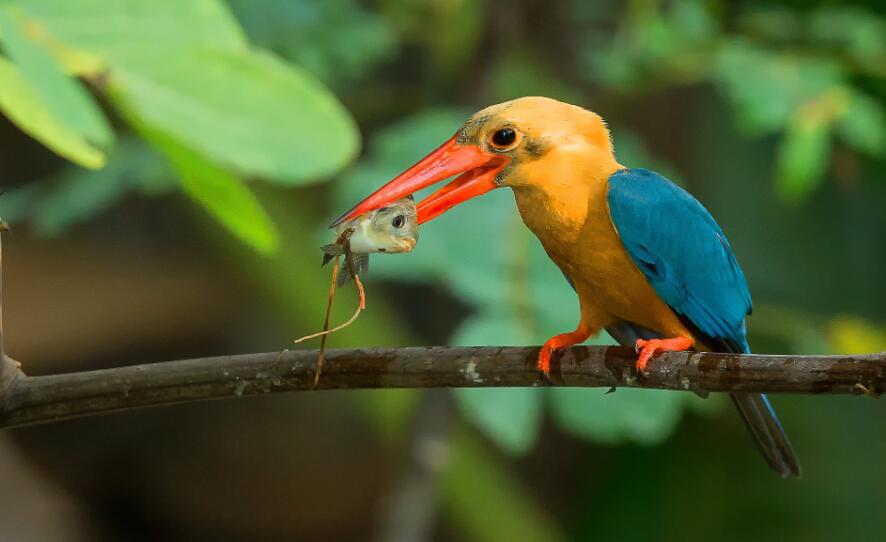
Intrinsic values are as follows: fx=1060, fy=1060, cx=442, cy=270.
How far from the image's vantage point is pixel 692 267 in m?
1.00

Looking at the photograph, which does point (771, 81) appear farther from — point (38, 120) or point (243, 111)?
point (38, 120)

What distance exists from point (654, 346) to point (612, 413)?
61 cm

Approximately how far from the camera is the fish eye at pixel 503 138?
0.87 meters

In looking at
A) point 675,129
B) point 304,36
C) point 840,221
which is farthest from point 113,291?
point 840,221

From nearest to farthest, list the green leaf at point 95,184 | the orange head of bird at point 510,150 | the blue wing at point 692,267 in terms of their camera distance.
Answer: the orange head of bird at point 510,150 → the blue wing at point 692,267 → the green leaf at point 95,184

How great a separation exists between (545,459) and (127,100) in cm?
217

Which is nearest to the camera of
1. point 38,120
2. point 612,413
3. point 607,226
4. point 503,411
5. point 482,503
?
point 38,120

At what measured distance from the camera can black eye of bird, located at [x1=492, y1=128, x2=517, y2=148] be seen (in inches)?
34.3

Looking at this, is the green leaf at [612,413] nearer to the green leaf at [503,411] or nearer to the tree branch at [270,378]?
the green leaf at [503,411]

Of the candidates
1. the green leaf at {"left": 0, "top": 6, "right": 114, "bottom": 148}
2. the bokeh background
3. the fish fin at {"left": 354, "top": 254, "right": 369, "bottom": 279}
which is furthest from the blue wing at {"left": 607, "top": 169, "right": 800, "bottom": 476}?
the green leaf at {"left": 0, "top": 6, "right": 114, "bottom": 148}

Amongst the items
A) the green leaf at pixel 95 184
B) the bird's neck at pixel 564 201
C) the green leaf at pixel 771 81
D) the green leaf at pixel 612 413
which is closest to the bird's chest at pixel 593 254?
the bird's neck at pixel 564 201

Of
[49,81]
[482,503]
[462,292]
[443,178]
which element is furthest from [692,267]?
[482,503]

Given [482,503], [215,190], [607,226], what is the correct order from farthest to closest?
[482,503] < [607,226] < [215,190]

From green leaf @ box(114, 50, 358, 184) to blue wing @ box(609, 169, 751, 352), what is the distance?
33 cm
